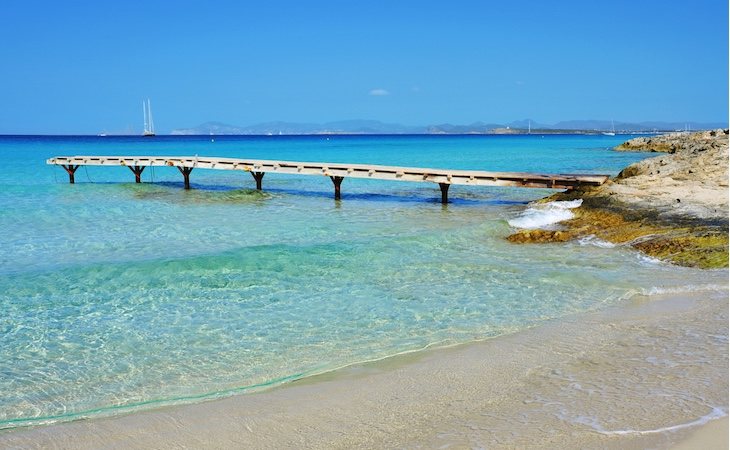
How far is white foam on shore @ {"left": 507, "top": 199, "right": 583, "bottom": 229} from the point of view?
48.8ft

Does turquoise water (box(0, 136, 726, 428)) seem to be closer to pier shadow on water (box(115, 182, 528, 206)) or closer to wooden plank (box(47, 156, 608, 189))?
wooden plank (box(47, 156, 608, 189))

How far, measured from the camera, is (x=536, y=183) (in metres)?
18.5

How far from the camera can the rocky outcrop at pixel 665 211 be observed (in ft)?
34.6

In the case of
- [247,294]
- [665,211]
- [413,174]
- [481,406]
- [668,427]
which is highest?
[413,174]

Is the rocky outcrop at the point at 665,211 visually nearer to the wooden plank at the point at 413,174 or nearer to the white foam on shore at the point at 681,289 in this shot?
the wooden plank at the point at 413,174

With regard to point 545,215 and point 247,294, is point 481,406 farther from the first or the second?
point 545,215

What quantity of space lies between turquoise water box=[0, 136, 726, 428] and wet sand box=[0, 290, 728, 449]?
0.44 meters

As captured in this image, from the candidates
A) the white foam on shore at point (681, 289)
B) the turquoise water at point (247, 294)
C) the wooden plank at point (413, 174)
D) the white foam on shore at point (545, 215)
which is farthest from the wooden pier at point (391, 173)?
the white foam on shore at point (681, 289)

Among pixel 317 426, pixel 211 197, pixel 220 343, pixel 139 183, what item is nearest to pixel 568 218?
pixel 220 343

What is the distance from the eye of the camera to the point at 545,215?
51.9 feet

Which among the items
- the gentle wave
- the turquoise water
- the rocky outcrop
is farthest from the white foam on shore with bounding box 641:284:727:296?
the gentle wave

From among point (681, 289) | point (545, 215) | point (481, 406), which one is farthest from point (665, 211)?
point (481, 406)

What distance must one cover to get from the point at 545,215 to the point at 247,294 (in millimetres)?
9155

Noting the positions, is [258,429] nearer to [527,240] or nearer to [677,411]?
[677,411]
